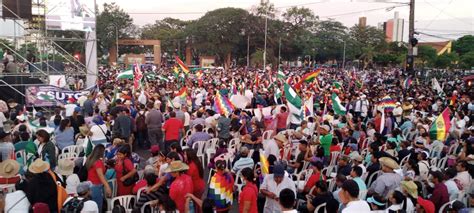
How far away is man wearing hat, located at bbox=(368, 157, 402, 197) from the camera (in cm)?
570

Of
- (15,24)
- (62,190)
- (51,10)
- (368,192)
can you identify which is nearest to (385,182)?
(368,192)

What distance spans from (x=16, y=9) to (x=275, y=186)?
585 inches

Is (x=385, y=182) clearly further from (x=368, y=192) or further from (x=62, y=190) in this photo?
(x=62, y=190)

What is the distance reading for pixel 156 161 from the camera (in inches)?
249

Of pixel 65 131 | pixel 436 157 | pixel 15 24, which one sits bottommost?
pixel 436 157

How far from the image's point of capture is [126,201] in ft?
18.0

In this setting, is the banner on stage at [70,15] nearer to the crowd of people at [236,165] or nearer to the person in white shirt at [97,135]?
the crowd of people at [236,165]

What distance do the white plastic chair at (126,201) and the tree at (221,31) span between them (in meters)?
56.7

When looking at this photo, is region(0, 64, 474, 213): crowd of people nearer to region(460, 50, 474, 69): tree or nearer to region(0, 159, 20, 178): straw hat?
region(0, 159, 20, 178): straw hat

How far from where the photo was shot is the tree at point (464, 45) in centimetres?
6951

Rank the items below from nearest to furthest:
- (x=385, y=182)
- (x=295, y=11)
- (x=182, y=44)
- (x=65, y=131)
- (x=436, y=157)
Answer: (x=385, y=182)
(x=65, y=131)
(x=436, y=157)
(x=295, y=11)
(x=182, y=44)

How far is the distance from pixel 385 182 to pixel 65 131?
5558 mm

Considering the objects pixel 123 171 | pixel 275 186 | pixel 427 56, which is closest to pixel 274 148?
pixel 275 186

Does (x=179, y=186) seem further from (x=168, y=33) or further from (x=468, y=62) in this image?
(x=168, y=33)
